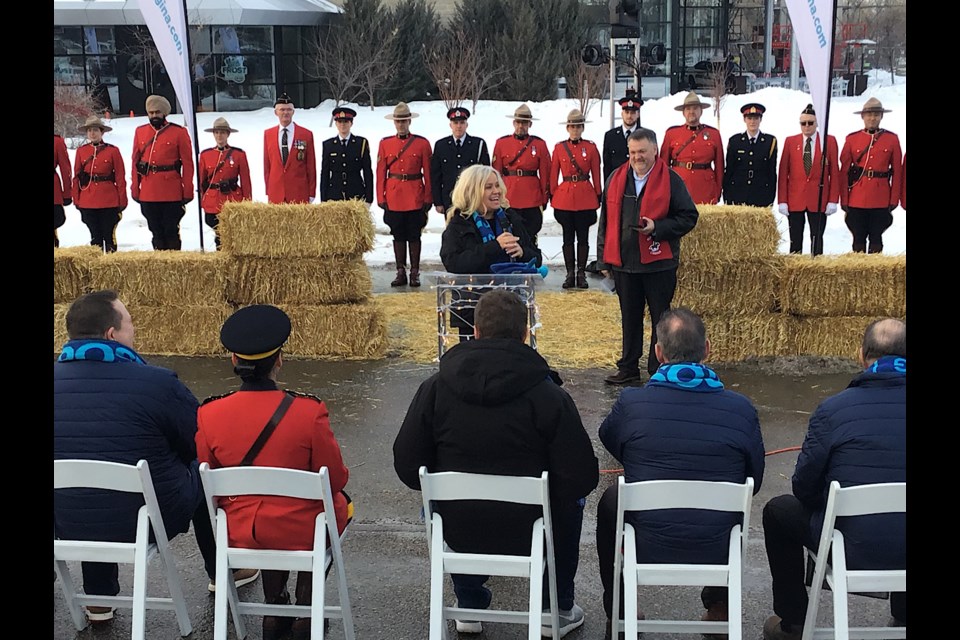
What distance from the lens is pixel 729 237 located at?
291 inches

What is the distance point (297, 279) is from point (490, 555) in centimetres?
458

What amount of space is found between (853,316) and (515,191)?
12.5 ft

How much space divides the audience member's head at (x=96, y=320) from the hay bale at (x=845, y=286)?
4.96 m

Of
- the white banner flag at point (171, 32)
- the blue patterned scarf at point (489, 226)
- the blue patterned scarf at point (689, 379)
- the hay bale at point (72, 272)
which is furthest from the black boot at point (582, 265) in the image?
the blue patterned scarf at point (689, 379)

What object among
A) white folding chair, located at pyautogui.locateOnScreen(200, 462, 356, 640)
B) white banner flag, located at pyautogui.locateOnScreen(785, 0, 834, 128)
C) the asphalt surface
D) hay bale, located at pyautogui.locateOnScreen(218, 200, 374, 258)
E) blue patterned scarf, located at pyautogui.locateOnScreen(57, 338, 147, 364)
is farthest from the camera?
hay bale, located at pyautogui.locateOnScreen(218, 200, 374, 258)

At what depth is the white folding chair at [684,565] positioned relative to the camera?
3352mm

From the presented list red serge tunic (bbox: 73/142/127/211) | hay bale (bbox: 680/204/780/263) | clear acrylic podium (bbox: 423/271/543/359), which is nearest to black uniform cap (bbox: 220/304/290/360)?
clear acrylic podium (bbox: 423/271/543/359)

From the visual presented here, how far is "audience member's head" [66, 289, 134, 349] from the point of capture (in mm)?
3984

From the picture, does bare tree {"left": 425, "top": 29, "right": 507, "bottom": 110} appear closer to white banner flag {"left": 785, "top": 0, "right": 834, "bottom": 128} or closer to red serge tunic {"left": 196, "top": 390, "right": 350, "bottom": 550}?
white banner flag {"left": 785, "top": 0, "right": 834, "bottom": 128}

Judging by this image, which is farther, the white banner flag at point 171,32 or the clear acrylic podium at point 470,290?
the white banner flag at point 171,32

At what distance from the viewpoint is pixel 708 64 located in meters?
26.4

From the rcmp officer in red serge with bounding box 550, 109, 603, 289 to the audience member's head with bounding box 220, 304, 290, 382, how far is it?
641 centimetres

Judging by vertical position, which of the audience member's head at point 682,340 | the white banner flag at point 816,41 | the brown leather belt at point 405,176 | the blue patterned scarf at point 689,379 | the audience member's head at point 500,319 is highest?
the white banner flag at point 816,41

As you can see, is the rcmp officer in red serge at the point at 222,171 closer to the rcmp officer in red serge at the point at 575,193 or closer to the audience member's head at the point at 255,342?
the rcmp officer in red serge at the point at 575,193
